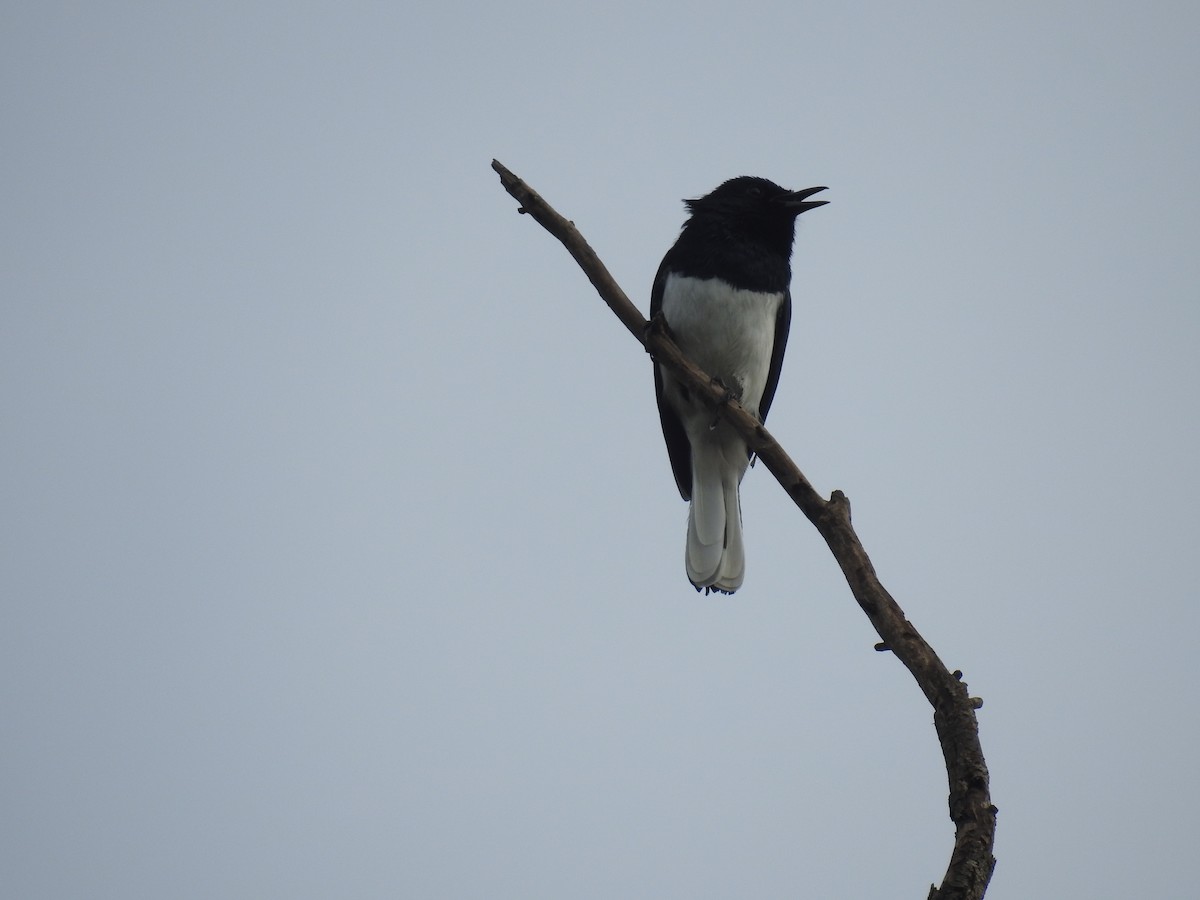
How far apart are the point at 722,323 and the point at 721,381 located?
305mm

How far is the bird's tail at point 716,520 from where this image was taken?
17.0 feet

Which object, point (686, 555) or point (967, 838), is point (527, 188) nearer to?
point (686, 555)

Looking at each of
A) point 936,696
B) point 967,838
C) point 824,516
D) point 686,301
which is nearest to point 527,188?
point 686,301

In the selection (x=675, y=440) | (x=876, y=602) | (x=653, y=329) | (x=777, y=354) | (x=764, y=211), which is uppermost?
(x=764, y=211)

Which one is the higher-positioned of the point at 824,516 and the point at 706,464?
the point at 706,464

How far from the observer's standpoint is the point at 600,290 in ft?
14.9

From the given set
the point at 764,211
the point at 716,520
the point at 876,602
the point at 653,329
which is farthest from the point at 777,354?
the point at 876,602

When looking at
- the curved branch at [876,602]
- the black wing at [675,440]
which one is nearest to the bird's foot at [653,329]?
the curved branch at [876,602]

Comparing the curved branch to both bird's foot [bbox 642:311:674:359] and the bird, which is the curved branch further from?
the bird

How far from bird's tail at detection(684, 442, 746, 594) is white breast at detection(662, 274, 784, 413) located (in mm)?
359

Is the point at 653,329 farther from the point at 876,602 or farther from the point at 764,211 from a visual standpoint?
the point at 876,602

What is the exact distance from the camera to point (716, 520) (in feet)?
17.9

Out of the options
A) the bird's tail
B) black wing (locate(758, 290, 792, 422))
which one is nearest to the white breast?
black wing (locate(758, 290, 792, 422))

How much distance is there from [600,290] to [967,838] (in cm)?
253
